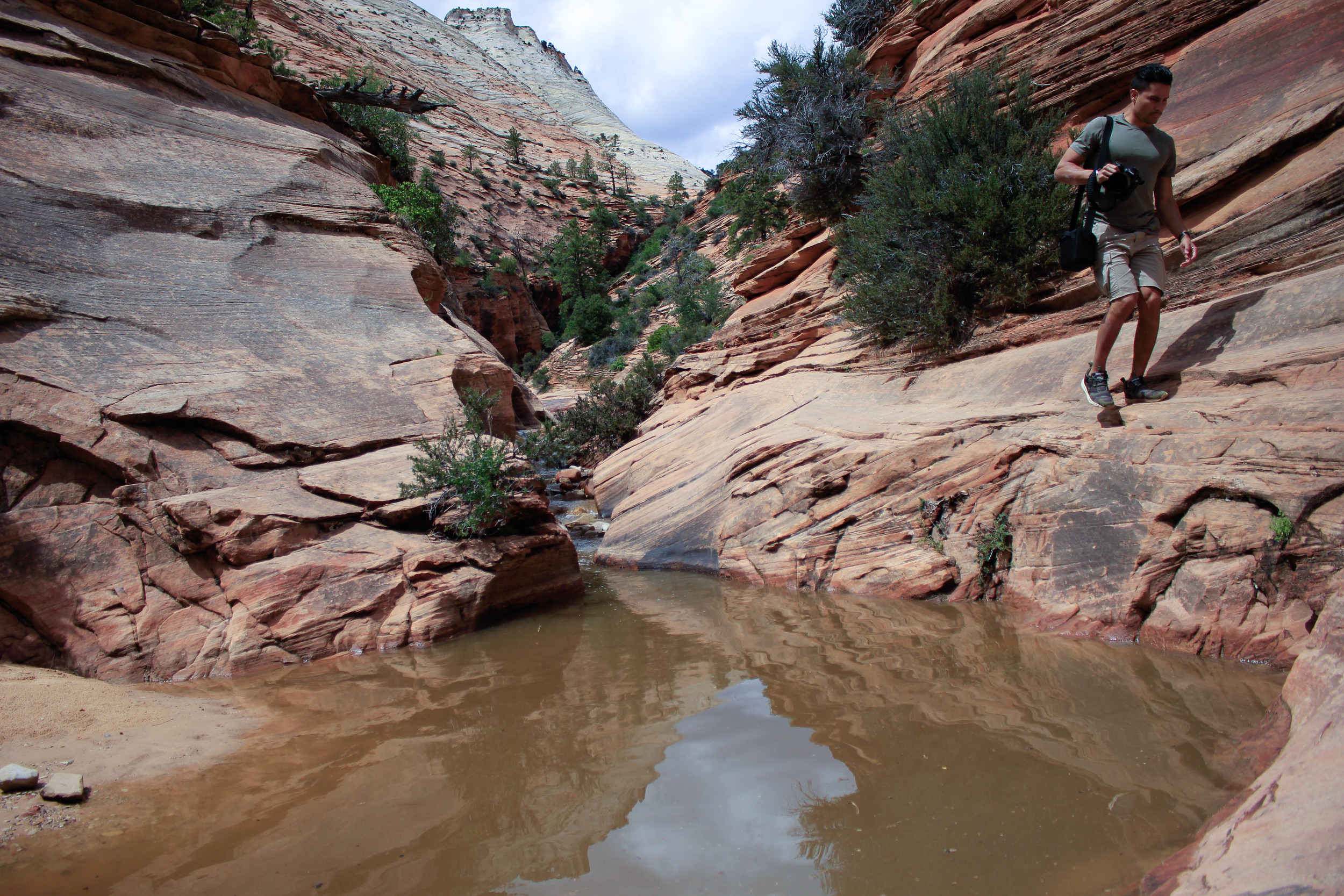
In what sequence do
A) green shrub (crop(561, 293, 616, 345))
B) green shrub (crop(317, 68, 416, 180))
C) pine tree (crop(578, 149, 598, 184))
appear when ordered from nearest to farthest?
green shrub (crop(317, 68, 416, 180)) < green shrub (crop(561, 293, 616, 345)) < pine tree (crop(578, 149, 598, 184))

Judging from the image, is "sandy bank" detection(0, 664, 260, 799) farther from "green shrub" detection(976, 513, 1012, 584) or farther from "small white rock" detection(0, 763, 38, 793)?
"green shrub" detection(976, 513, 1012, 584)

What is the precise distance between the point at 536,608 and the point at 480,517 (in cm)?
88

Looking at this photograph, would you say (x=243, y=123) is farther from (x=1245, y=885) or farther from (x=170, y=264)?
(x=1245, y=885)

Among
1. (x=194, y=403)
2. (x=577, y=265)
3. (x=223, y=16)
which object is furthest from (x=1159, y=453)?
(x=577, y=265)

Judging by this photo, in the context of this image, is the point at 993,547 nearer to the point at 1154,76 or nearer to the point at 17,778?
the point at 1154,76

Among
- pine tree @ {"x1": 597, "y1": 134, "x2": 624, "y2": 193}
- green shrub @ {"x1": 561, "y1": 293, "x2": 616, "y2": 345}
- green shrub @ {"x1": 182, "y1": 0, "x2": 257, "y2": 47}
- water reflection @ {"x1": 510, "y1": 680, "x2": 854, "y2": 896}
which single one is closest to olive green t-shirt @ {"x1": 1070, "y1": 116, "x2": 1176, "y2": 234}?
water reflection @ {"x1": 510, "y1": 680, "x2": 854, "y2": 896}

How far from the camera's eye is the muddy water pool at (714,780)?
1.89 m

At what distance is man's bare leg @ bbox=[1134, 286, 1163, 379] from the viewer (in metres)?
4.07

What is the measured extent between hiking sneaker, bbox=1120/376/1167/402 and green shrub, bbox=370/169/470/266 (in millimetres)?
10063

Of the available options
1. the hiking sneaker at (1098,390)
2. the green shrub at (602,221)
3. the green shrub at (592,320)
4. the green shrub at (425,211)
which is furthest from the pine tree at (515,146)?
the hiking sneaker at (1098,390)

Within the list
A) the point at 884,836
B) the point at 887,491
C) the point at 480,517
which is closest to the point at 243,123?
the point at 480,517

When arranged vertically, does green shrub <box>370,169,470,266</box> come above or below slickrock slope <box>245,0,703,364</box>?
below

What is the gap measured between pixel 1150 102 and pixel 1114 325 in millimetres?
1338

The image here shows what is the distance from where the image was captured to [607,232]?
44.2 metres
